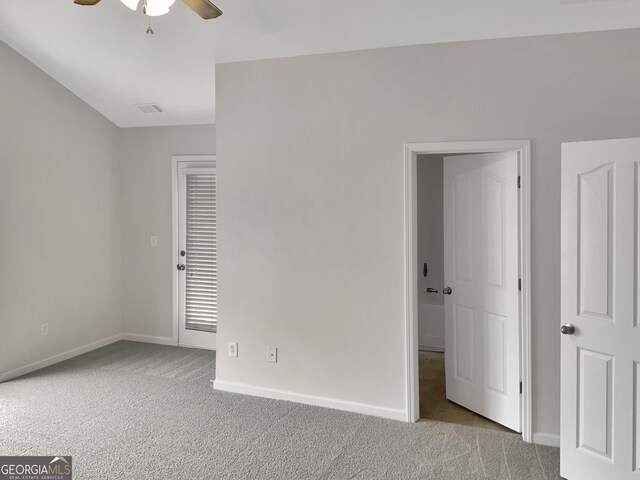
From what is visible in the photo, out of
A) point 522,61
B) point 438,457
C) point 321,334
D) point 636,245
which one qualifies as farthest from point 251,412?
point 522,61

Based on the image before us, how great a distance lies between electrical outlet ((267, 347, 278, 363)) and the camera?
418 centimetres

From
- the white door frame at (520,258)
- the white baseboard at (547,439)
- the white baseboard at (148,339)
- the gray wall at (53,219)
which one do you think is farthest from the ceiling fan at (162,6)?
the white baseboard at (148,339)

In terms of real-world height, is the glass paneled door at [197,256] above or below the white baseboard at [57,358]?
above

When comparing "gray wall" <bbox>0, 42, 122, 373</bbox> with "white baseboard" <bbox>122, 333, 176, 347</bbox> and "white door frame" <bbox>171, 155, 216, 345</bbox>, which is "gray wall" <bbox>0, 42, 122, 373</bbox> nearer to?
"white baseboard" <bbox>122, 333, 176, 347</bbox>

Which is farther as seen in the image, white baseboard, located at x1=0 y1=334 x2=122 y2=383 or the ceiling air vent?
the ceiling air vent

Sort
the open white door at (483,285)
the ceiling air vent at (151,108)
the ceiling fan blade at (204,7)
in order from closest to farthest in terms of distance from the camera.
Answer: the ceiling fan blade at (204,7) < the open white door at (483,285) < the ceiling air vent at (151,108)

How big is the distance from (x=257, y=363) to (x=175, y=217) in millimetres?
2266

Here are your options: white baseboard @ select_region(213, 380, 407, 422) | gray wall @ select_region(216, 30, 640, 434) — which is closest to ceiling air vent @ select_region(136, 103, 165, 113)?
gray wall @ select_region(216, 30, 640, 434)

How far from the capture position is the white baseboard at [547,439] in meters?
3.34

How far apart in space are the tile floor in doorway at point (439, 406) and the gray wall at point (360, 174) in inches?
13.1

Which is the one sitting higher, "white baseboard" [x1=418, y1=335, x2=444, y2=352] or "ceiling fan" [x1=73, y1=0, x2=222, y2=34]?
"ceiling fan" [x1=73, y1=0, x2=222, y2=34]

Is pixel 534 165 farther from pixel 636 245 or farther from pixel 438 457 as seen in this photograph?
pixel 438 457

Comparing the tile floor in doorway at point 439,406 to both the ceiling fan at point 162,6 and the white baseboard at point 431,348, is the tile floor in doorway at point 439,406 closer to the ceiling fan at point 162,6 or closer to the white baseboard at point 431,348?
the white baseboard at point 431,348

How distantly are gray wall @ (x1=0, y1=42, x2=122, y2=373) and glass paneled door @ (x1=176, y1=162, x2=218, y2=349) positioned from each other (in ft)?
A: 2.85
